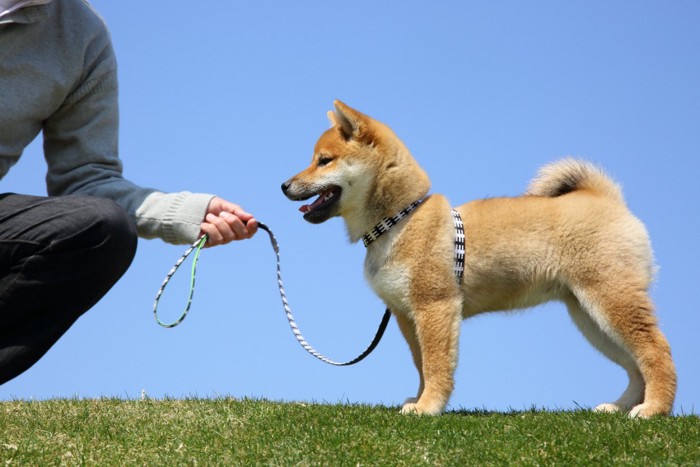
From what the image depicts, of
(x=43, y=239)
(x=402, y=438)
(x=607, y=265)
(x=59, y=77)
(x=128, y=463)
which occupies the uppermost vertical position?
(x=607, y=265)

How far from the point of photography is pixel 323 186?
493 cm

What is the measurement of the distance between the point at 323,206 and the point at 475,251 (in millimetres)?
1006

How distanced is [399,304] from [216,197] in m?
1.81

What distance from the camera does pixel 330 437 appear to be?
3.79 metres

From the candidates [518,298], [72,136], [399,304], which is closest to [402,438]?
[399,304]

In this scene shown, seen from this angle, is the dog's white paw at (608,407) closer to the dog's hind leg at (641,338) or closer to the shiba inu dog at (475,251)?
the shiba inu dog at (475,251)

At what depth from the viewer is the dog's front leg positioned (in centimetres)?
469

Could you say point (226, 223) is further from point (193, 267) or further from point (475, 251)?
point (475, 251)

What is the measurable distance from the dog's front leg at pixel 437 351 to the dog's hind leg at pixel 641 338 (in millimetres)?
968

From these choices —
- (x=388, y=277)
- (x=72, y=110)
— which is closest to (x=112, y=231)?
(x=72, y=110)

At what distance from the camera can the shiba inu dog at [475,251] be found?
16.0 ft

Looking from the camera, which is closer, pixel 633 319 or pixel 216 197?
pixel 216 197

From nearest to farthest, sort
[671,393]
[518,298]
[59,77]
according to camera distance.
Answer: [59,77]
[671,393]
[518,298]

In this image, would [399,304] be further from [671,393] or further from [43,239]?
[43,239]
